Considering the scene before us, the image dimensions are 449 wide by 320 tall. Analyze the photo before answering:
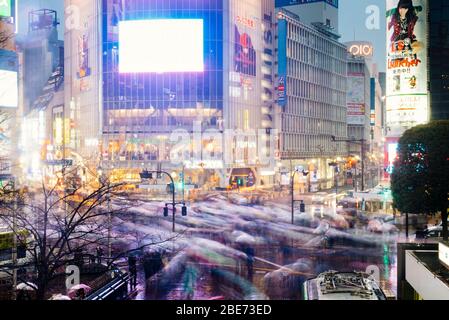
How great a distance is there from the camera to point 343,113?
92.4 meters

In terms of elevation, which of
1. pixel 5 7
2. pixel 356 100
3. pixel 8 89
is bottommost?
pixel 8 89

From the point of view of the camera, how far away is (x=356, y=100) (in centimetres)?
9406

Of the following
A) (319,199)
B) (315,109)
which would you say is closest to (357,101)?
(315,109)

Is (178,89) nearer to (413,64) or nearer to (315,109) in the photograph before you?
(315,109)

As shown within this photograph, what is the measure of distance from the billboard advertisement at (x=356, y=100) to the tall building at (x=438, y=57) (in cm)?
4120

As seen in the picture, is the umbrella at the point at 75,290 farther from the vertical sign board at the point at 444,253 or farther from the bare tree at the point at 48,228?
the vertical sign board at the point at 444,253

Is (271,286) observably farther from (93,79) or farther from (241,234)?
(93,79)

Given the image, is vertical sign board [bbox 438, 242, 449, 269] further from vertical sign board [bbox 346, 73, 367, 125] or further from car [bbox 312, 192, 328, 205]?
vertical sign board [bbox 346, 73, 367, 125]

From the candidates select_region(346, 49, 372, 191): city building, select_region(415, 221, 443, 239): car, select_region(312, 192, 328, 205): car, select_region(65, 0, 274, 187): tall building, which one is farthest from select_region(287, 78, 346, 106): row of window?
select_region(415, 221, 443, 239): car

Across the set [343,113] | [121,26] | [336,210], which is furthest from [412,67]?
[343,113]

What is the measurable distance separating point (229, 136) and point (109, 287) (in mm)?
49107

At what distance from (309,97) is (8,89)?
54050 mm

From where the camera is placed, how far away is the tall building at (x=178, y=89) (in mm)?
63562

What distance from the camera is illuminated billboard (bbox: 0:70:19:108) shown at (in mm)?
29489
